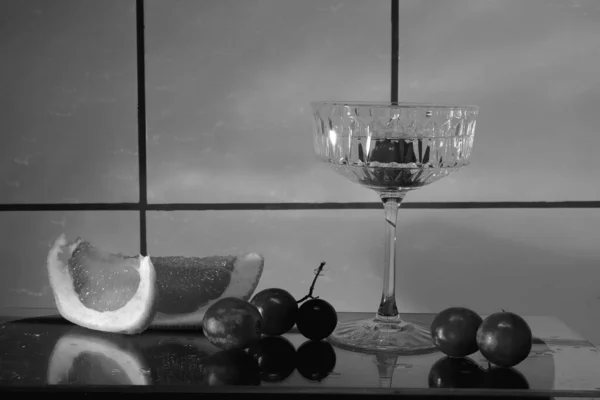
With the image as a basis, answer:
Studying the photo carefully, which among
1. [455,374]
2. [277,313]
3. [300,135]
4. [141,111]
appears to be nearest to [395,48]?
[300,135]

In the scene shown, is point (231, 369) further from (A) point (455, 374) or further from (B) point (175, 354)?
(A) point (455, 374)

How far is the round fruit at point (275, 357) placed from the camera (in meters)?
1.02

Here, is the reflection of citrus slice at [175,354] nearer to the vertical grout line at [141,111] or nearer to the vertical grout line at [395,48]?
the vertical grout line at [141,111]

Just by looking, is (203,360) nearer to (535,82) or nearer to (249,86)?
(249,86)

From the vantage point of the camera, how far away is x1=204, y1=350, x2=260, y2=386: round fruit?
39.0 inches

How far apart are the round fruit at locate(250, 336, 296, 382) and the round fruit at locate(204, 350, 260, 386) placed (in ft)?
0.04

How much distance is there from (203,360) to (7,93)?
100 cm

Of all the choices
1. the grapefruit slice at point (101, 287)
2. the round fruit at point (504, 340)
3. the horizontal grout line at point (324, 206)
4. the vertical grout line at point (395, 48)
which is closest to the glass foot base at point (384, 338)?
the round fruit at point (504, 340)

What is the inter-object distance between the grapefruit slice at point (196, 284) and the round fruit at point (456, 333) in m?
0.33

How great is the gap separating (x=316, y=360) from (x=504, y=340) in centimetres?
25

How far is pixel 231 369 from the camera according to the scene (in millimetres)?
1038

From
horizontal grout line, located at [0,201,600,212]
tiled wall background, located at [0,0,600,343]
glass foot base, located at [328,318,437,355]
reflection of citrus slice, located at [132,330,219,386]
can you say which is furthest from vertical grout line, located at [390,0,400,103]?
reflection of citrus slice, located at [132,330,219,386]

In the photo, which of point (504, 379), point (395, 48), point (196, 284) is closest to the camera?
point (504, 379)

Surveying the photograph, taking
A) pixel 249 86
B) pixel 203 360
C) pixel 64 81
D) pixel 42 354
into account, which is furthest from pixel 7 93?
pixel 203 360
